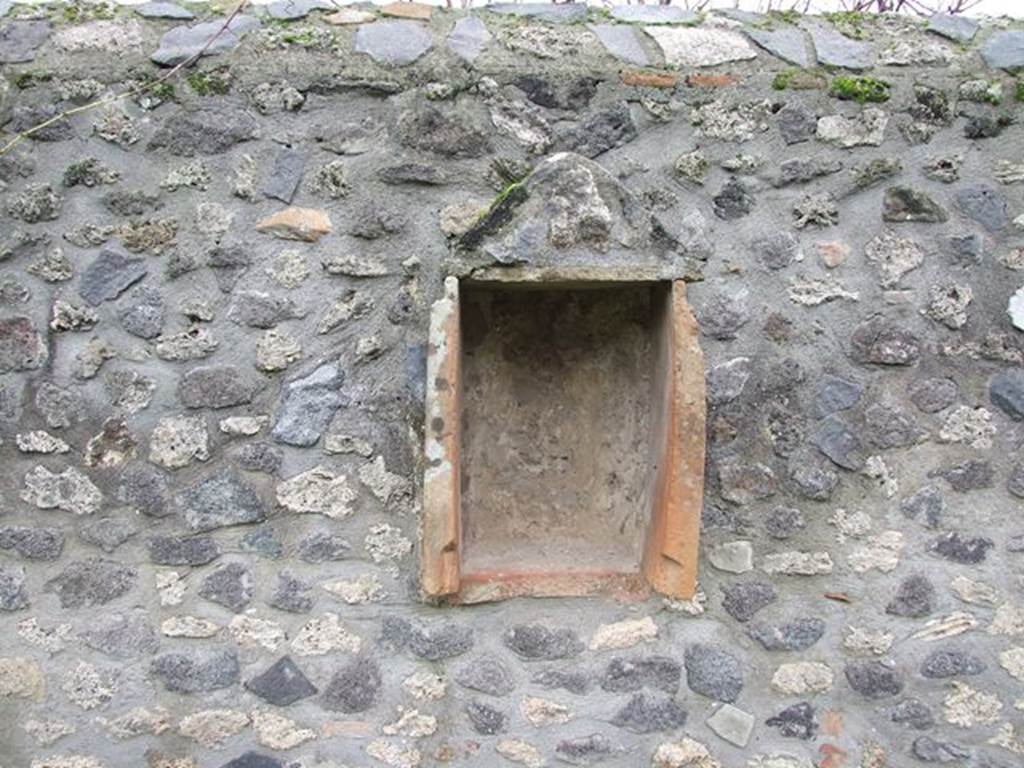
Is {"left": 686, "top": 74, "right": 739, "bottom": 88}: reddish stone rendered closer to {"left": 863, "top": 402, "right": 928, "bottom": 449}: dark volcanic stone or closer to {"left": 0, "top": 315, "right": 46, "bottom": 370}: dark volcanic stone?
{"left": 863, "top": 402, "right": 928, "bottom": 449}: dark volcanic stone

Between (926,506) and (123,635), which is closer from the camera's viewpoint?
(123,635)

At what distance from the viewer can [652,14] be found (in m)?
Answer: 2.58

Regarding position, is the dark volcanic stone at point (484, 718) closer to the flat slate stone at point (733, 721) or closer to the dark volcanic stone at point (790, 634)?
the flat slate stone at point (733, 721)

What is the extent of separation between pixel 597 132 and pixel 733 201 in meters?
0.39

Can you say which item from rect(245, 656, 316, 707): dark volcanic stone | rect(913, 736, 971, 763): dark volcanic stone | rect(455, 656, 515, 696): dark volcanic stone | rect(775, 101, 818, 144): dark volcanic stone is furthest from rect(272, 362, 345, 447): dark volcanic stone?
rect(913, 736, 971, 763): dark volcanic stone

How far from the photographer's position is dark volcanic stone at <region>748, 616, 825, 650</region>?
8.05 ft

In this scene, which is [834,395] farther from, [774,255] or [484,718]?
[484,718]

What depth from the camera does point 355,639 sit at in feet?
7.79

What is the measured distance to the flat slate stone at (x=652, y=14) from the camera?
8.39ft

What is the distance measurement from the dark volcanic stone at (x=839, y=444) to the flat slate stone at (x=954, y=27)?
3.49ft

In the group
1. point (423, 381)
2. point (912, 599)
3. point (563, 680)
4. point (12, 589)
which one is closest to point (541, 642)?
point (563, 680)

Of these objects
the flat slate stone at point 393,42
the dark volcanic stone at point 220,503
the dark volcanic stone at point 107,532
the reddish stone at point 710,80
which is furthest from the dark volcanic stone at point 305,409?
the reddish stone at point 710,80

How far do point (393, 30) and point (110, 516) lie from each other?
1.39 metres

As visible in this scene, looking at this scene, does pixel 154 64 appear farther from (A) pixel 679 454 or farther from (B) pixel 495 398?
(A) pixel 679 454
